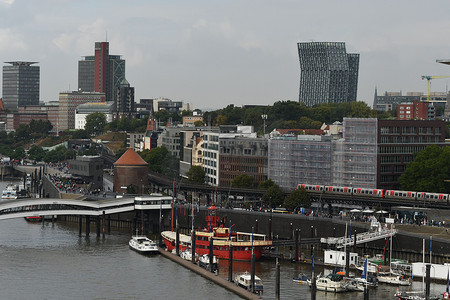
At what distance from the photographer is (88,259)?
91.9 meters

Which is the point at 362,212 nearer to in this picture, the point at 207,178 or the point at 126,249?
the point at 126,249

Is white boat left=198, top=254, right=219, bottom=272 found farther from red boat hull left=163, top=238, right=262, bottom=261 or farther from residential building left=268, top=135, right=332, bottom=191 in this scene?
residential building left=268, top=135, right=332, bottom=191

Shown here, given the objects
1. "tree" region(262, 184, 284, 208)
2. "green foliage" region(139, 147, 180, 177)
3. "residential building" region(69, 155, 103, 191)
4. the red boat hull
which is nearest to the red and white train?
"tree" region(262, 184, 284, 208)

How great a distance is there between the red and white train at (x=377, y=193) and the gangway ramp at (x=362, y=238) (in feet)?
67.9

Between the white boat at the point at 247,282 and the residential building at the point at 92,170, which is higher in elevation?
the residential building at the point at 92,170

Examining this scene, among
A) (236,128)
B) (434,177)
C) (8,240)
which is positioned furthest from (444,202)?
(236,128)

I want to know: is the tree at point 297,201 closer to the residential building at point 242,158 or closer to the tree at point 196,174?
the residential building at point 242,158

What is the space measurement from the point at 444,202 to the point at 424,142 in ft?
A: 78.1

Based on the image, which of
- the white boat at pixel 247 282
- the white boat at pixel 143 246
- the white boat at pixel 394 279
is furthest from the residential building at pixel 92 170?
the white boat at pixel 394 279

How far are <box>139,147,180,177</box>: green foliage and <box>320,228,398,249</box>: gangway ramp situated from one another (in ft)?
268

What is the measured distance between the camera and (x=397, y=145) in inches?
5015

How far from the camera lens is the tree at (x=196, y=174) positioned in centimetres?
15388

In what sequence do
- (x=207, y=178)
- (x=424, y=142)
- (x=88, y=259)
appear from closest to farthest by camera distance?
(x=88, y=259), (x=424, y=142), (x=207, y=178)

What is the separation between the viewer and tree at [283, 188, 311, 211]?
114m
